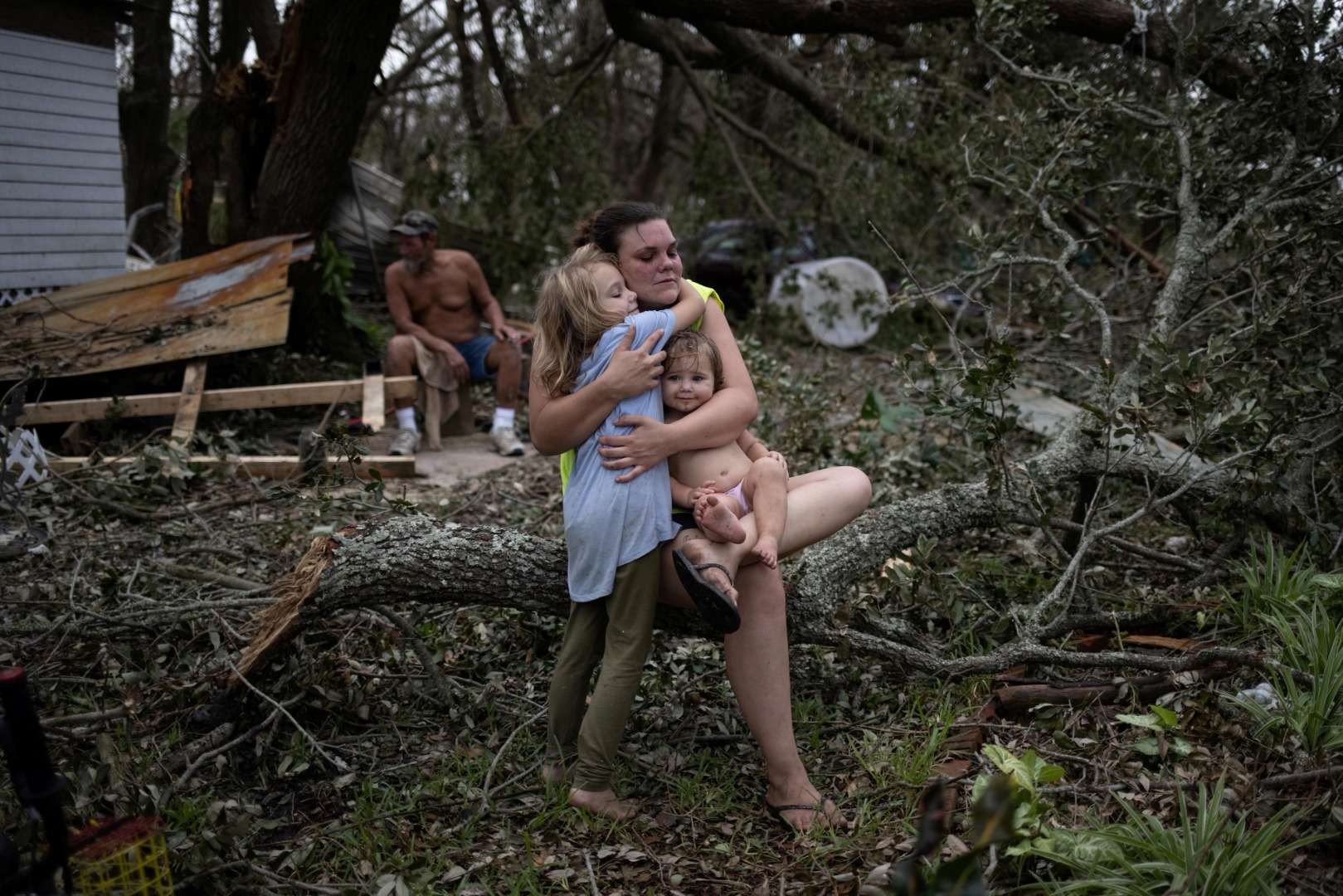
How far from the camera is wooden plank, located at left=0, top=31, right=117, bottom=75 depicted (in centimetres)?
674

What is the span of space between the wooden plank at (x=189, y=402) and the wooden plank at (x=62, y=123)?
2.22 metres

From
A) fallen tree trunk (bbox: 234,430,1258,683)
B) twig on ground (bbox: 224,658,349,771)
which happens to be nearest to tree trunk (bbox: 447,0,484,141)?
fallen tree trunk (bbox: 234,430,1258,683)

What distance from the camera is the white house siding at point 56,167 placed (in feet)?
22.1

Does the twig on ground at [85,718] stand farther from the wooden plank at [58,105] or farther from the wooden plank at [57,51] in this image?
the wooden plank at [57,51]

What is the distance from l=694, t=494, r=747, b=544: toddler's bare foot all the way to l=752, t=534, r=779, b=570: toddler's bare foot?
63mm

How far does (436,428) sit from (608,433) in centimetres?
427

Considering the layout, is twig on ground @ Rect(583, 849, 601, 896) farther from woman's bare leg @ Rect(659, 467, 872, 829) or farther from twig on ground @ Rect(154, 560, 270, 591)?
twig on ground @ Rect(154, 560, 270, 591)

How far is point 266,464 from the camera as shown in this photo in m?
5.43

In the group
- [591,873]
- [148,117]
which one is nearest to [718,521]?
[591,873]

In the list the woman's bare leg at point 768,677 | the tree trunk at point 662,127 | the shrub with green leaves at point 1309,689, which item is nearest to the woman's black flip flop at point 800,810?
the woman's bare leg at point 768,677

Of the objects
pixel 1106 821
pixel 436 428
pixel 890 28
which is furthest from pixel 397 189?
pixel 1106 821

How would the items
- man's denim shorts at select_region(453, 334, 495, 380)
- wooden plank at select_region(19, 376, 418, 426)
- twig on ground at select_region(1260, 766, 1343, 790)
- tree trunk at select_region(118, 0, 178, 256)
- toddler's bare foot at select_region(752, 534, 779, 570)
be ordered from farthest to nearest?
tree trunk at select_region(118, 0, 178, 256) < man's denim shorts at select_region(453, 334, 495, 380) < wooden plank at select_region(19, 376, 418, 426) < toddler's bare foot at select_region(752, 534, 779, 570) < twig on ground at select_region(1260, 766, 1343, 790)

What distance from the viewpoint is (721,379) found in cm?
287

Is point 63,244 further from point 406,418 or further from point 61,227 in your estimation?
point 406,418
